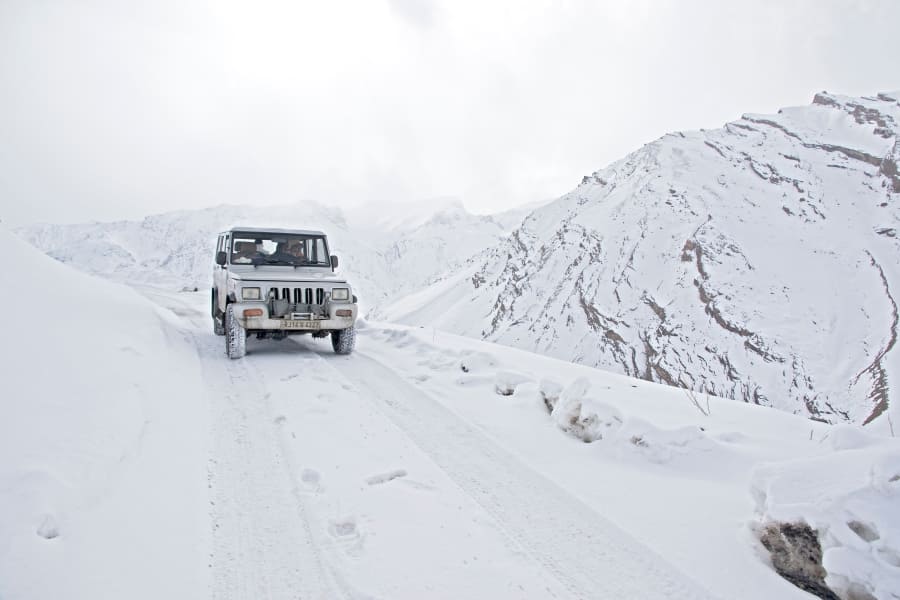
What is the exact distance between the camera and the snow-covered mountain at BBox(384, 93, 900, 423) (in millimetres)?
50531

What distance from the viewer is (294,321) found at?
753cm

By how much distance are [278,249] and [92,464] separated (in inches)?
245

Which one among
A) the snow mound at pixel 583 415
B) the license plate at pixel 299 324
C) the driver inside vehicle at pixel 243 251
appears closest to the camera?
the snow mound at pixel 583 415

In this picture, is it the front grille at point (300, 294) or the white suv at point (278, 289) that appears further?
the front grille at point (300, 294)

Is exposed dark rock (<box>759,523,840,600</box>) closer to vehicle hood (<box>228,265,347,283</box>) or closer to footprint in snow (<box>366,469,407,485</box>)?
Answer: footprint in snow (<box>366,469,407,485</box>)

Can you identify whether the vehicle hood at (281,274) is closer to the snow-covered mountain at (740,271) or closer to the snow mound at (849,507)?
the snow mound at (849,507)

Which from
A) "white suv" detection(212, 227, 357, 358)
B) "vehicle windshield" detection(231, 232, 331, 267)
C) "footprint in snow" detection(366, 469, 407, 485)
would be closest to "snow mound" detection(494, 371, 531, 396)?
"footprint in snow" detection(366, 469, 407, 485)

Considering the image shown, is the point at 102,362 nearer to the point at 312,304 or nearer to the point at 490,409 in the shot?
the point at 312,304

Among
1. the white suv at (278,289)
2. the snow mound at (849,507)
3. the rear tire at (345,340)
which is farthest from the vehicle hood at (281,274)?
the snow mound at (849,507)

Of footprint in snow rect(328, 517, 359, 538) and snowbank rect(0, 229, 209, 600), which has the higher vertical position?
snowbank rect(0, 229, 209, 600)

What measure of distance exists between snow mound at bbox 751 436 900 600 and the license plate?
243 inches

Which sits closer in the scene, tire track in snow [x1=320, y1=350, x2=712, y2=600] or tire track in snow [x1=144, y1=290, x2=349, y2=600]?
tire track in snow [x1=144, y1=290, x2=349, y2=600]

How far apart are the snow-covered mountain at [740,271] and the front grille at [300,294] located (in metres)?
39.1

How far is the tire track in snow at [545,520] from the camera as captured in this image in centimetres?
259
